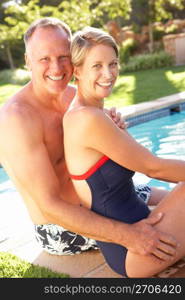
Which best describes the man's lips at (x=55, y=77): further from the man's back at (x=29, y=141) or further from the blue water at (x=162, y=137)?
the blue water at (x=162, y=137)

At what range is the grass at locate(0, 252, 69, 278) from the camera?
2.96 m

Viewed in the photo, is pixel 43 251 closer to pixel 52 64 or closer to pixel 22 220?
pixel 22 220

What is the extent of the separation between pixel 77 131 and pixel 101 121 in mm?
148

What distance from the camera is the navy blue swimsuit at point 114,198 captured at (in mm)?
2510

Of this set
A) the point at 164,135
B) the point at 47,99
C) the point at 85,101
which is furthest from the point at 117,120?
the point at 164,135

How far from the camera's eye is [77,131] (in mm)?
2441

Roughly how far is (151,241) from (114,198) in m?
0.33

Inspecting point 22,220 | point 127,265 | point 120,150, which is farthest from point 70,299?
point 22,220

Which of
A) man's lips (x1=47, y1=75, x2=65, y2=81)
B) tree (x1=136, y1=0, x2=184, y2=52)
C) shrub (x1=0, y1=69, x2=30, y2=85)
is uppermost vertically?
man's lips (x1=47, y1=75, x2=65, y2=81)

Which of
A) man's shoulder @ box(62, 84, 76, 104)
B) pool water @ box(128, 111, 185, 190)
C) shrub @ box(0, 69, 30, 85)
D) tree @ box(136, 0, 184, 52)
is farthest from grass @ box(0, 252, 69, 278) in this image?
tree @ box(136, 0, 184, 52)

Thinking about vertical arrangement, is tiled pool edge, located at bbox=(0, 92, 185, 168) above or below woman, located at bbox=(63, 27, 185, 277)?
below

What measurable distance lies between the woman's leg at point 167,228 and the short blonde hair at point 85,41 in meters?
0.95

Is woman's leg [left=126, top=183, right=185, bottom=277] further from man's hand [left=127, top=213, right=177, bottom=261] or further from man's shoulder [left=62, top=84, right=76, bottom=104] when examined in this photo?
man's shoulder [left=62, top=84, right=76, bottom=104]

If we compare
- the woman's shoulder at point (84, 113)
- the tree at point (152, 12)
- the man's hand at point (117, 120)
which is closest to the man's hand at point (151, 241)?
the man's hand at point (117, 120)
